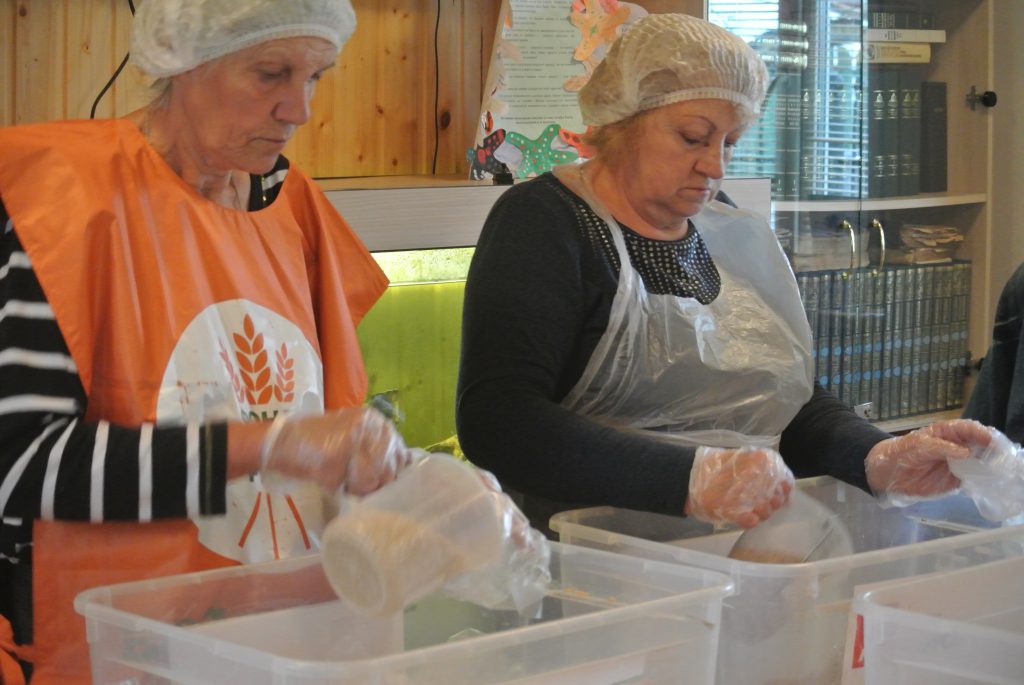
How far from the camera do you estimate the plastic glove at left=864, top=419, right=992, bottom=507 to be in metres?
1.33

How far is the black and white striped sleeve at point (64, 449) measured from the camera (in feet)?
3.13

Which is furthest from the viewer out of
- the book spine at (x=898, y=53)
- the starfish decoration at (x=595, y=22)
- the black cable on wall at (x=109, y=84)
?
the book spine at (x=898, y=53)

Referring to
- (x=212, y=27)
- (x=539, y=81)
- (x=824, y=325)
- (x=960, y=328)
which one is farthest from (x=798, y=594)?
(x=960, y=328)

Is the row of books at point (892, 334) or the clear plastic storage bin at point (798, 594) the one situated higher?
the row of books at point (892, 334)

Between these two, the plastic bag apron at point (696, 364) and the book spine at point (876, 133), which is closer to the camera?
the plastic bag apron at point (696, 364)

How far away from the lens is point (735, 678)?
40.9 inches

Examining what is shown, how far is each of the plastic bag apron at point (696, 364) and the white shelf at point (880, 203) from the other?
1.69 metres

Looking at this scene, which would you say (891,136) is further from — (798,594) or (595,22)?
(798,594)

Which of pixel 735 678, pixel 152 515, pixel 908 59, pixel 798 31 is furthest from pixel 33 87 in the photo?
pixel 908 59

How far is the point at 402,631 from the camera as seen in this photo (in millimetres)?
995

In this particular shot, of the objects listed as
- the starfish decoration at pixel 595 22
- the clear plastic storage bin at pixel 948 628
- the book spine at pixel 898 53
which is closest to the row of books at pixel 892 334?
the book spine at pixel 898 53

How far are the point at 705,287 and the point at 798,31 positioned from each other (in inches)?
72.2

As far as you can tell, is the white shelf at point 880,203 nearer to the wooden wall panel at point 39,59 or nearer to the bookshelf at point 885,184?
the bookshelf at point 885,184

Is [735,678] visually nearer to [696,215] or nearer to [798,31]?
[696,215]
